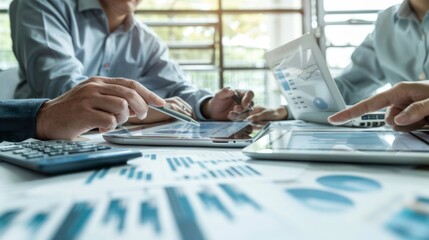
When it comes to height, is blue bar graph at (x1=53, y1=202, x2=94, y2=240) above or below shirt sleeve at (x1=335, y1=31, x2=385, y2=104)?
below

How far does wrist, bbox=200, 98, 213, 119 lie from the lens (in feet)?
3.16

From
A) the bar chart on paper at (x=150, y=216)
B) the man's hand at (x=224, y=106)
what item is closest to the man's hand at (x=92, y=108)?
the bar chart on paper at (x=150, y=216)

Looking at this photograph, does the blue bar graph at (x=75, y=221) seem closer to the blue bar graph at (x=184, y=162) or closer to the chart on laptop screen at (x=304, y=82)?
the blue bar graph at (x=184, y=162)

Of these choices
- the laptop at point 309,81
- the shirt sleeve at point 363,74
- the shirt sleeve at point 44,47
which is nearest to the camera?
the laptop at point 309,81

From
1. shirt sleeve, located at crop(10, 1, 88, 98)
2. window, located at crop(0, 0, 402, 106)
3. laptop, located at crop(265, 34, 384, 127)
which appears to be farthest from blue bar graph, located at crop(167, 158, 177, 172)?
window, located at crop(0, 0, 402, 106)

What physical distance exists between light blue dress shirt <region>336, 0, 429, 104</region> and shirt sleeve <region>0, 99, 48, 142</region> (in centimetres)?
101

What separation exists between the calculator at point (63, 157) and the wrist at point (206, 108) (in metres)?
0.58

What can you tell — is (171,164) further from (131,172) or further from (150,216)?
(150,216)

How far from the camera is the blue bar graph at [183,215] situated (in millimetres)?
185

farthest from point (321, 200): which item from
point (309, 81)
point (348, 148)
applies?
point (309, 81)

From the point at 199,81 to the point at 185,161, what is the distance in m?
2.25

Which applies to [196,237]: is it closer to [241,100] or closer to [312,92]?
[312,92]

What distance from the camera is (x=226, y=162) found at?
376mm

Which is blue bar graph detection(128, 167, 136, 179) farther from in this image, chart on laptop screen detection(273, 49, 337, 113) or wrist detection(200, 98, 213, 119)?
wrist detection(200, 98, 213, 119)
